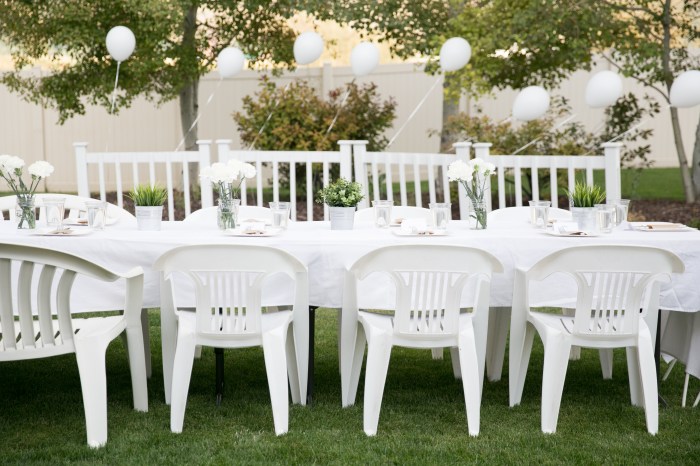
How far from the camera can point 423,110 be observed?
44.8 feet

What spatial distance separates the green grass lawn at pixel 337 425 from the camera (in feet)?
11.2

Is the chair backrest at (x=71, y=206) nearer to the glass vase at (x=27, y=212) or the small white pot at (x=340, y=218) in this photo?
the glass vase at (x=27, y=212)

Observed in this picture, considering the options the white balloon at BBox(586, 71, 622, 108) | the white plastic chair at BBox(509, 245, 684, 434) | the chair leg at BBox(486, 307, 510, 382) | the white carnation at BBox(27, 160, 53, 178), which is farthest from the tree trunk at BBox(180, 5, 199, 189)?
the white plastic chair at BBox(509, 245, 684, 434)

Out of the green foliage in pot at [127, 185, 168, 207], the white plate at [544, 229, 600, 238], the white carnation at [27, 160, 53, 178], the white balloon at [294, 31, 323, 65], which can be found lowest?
the white plate at [544, 229, 600, 238]

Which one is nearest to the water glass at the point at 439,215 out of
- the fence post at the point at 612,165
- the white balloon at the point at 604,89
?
the fence post at the point at 612,165

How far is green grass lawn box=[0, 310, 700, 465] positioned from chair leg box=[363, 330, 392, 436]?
0.06 m

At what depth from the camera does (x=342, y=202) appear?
173 inches

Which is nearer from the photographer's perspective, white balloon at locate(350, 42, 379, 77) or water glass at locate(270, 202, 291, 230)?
water glass at locate(270, 202, 291, 230)

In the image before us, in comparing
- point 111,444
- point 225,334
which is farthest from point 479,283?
point 111,444

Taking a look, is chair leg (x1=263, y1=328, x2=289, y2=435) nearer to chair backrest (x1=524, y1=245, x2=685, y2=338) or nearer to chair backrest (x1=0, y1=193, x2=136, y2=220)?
chair backrest (x1=524, y1=245, x2=685, y2=338)

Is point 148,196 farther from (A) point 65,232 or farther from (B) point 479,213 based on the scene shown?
(B) point 479,213

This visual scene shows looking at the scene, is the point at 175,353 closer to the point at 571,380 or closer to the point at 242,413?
the point at 242,413

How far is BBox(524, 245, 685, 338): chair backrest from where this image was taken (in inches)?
140

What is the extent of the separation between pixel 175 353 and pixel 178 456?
1.84ft
